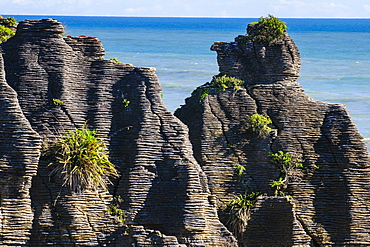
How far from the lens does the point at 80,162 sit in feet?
53.8

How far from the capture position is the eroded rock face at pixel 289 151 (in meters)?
18.4

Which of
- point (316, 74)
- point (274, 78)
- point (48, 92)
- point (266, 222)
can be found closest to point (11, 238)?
point (48, 92)

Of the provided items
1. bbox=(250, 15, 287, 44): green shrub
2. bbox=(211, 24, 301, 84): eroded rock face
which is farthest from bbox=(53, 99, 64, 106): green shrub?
bbox=(250, 15, 287, 44): green shrub

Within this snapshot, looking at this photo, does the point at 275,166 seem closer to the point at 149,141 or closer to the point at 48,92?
the point at 149,141

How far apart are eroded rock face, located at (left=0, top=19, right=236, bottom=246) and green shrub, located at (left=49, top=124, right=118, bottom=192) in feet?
0.79

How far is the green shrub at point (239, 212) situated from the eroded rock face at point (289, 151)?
7.6 inches

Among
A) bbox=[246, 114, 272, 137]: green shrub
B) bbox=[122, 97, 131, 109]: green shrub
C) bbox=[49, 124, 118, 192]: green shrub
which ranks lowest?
bbox=[49, 124, 118, 192]: green shrub

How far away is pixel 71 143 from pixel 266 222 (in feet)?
19.2

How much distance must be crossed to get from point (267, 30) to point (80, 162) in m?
7.93

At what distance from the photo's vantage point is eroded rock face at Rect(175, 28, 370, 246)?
18.4 metres

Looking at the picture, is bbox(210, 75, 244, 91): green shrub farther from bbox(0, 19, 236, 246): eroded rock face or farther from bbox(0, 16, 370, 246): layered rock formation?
bbox(0, 19, 236, 246): eroded rock face

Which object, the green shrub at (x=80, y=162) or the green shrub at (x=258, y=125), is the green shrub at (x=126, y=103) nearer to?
the green shrub at (x=80, y=162)

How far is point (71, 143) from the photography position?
16.5 meters

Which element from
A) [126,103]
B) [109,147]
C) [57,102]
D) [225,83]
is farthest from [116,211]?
[225,83]
